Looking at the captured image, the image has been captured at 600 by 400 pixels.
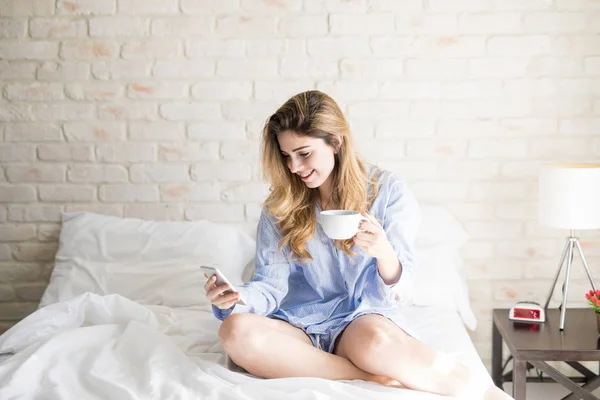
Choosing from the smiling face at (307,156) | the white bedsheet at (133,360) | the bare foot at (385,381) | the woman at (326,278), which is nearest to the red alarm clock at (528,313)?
the white bedsheet at (133,360)

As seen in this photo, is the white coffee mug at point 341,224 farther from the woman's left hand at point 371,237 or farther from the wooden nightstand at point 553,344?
the wooden nightstand at point 553,344

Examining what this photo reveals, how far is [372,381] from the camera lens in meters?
1.73

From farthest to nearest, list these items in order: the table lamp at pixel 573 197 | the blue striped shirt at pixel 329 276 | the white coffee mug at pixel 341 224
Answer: the table lamp at pixel 573 197 < the blue striped shirt at pixel 329 276 < the white coffee mug at pixel 341 224

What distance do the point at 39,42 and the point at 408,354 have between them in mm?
1946

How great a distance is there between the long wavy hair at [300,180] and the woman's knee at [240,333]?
293 millimetres

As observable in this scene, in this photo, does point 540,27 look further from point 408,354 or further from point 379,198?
point 408,354

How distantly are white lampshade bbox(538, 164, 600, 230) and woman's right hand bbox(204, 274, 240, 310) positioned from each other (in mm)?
1142

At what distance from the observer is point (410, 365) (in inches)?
65.3

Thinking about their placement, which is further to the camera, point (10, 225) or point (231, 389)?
point (10, 225)

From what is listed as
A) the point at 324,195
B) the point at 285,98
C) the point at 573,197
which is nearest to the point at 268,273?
the point at 324,195

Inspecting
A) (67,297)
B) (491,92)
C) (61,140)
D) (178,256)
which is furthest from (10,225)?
(491,92)

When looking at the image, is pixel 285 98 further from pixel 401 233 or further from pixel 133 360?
pixel 133 360

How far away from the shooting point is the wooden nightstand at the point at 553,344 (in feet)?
6.88

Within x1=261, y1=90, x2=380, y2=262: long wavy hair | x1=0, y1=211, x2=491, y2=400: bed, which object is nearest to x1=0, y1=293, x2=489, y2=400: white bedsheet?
x1=0, y1=211, x2=491, y2=400: bed
